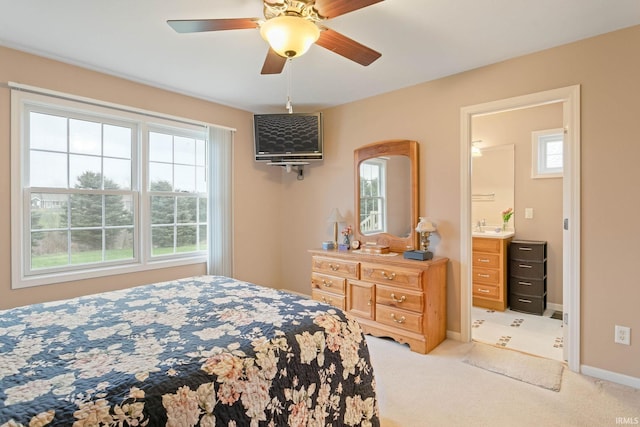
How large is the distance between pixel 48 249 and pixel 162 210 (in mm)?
1026

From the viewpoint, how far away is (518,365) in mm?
2559

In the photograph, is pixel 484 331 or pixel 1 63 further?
pixel 484 331

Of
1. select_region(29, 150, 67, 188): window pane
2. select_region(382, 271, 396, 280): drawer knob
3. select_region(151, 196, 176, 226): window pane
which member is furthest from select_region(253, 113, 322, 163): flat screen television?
select_region(29, 150, 67, 188): window pane

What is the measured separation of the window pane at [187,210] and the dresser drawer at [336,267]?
1.52 metres

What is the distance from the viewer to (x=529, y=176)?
407 cm

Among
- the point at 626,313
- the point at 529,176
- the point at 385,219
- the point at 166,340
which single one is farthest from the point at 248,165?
the point at 626,313

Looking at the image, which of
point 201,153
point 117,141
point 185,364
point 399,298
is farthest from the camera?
point 201,153

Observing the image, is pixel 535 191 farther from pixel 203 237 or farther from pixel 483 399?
pixel 203 237

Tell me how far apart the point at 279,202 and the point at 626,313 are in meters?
3.70

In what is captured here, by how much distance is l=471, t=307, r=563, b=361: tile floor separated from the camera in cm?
291

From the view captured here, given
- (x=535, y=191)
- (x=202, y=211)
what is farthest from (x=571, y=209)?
(x=202, y=211)

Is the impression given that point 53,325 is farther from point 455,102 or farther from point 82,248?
point 455,102

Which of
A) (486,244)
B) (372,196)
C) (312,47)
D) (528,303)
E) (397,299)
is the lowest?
(528,303)

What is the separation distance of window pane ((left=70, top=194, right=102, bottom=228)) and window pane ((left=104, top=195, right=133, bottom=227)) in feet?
0.19
